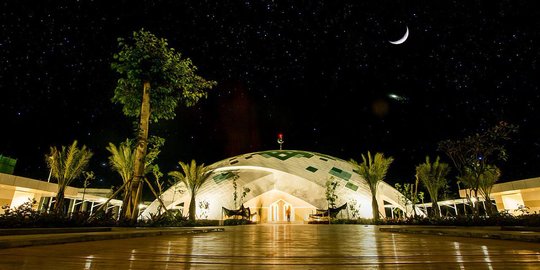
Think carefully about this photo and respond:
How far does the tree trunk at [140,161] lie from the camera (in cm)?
947

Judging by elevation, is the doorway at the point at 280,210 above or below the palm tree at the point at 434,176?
below

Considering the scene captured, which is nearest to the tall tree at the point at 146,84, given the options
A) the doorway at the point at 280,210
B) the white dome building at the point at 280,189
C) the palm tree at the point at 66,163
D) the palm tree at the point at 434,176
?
the palm tree at the point at 66,163

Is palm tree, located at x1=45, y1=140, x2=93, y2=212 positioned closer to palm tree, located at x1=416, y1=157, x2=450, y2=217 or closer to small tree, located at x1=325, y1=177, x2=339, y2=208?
small tree, located at x1=325, y1=177, x2=339, y2=208

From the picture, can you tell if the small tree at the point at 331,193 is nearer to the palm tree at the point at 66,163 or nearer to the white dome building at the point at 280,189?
the white dome building at the point at 280,189

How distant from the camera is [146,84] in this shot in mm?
10172

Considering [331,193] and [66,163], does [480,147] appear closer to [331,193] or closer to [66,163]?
[331,193]

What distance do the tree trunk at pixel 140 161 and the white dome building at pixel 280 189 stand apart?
19.5 m

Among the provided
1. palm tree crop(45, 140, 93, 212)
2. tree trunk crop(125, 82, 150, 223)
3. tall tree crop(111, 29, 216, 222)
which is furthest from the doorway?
tree trunk crop(125, 82, 150, 223)

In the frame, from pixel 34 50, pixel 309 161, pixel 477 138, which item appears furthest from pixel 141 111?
pixel 309 161

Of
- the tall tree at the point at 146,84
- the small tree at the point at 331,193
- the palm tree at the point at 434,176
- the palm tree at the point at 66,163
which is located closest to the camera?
the tall tree at the point at 146,84

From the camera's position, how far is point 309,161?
33594mm

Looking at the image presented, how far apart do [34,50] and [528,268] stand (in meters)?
18.1

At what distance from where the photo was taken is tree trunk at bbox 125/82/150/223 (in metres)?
9.47

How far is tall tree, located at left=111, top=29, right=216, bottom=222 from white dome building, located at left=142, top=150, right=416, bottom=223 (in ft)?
64.1
